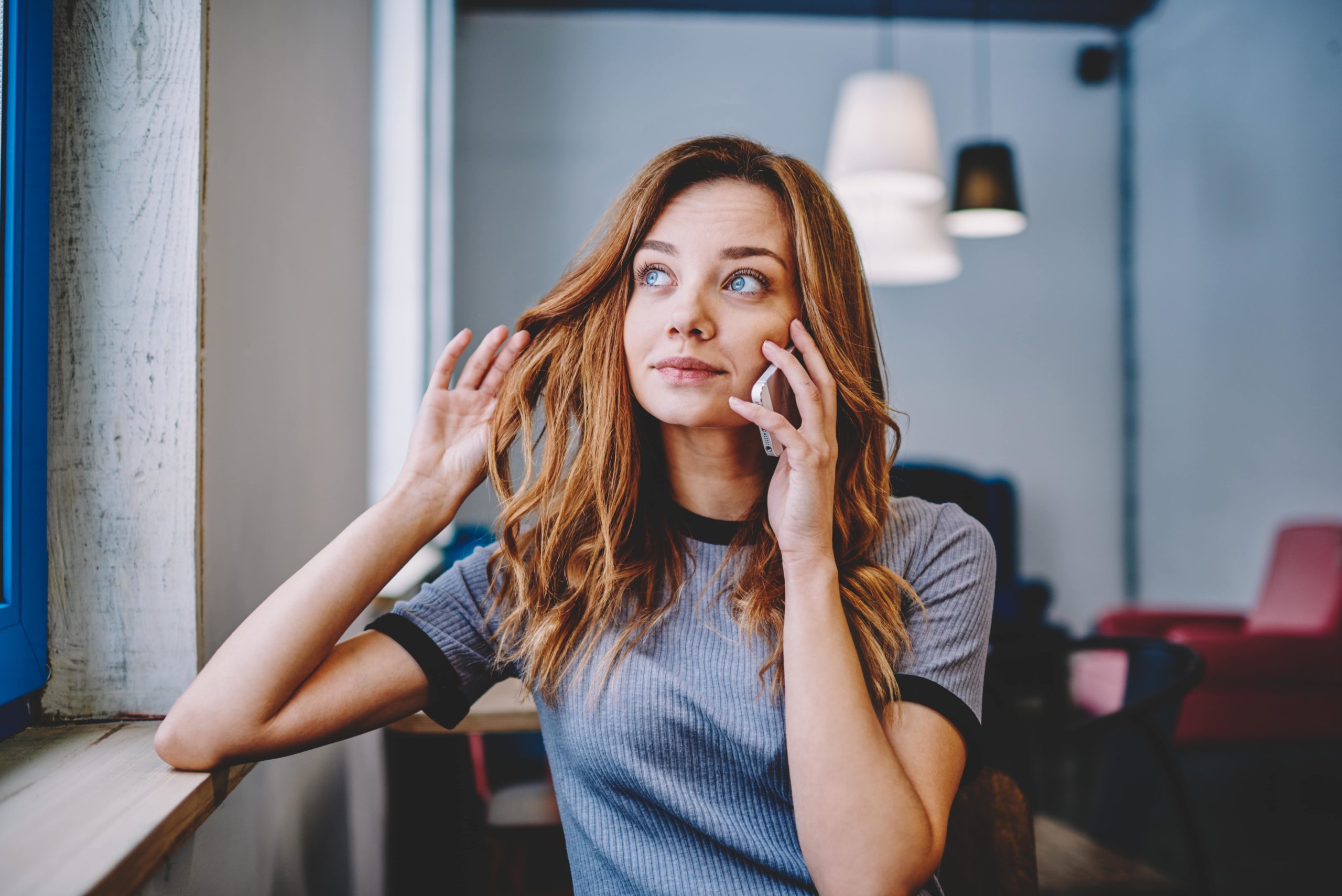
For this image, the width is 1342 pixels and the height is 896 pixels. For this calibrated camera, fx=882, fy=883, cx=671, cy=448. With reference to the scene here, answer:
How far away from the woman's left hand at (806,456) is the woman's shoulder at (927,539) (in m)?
0.12

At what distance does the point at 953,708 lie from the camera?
101 centimetres

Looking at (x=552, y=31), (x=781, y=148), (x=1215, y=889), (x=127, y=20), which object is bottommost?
(x=1215, y=889)

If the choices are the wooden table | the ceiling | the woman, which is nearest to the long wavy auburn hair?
the woman

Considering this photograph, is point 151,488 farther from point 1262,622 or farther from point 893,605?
point 1262,622

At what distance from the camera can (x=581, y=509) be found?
47.9 inches

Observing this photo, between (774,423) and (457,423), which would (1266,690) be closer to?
(774,423)

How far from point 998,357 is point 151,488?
16.6ft

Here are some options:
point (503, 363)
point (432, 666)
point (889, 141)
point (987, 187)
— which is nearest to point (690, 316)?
point (503, 363)

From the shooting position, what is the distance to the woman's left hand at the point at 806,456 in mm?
1037

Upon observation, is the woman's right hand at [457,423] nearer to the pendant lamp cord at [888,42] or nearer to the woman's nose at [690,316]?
the woman's nose at [690,316]

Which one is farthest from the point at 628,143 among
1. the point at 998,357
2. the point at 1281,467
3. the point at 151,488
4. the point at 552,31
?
the point at 151,488

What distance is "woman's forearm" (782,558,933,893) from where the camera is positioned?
93cm

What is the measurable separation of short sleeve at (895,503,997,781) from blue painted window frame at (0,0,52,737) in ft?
3.17

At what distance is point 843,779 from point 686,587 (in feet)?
1.07
